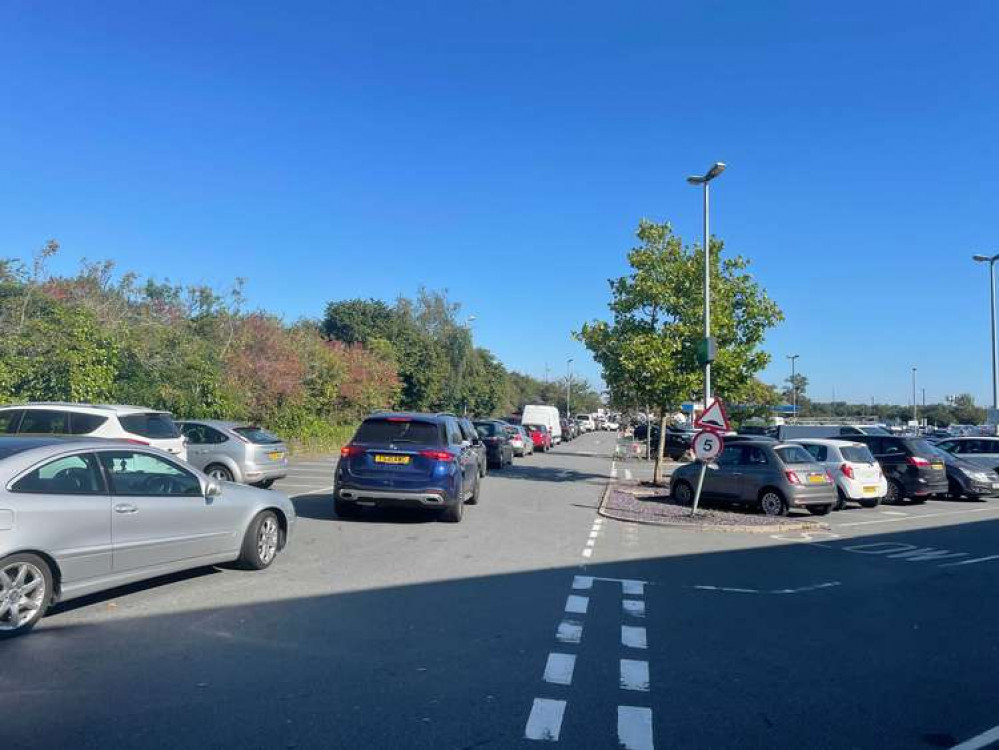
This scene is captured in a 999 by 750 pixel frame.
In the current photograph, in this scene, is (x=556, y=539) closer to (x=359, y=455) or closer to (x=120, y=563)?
(x=359, y=455)

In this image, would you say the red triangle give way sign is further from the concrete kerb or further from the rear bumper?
the rear bumper

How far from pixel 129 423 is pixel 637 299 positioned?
13.6 metres

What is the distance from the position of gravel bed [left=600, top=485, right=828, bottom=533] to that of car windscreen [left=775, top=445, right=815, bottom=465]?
1.13m

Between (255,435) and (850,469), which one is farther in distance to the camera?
(850,469)

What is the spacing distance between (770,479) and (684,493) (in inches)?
92.6

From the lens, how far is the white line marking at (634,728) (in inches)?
176

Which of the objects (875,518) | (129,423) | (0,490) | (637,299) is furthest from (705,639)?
(637,299)

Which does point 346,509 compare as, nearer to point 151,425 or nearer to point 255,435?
point 151,425

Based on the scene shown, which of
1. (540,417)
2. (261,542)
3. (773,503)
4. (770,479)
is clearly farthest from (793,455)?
(540,417)

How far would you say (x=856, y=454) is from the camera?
17.8 metres

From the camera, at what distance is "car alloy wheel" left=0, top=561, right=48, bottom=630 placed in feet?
20.0

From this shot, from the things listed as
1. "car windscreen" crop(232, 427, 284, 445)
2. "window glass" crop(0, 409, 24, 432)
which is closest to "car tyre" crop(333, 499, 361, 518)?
"car windscreen" crop(232, 427, 284, 445)

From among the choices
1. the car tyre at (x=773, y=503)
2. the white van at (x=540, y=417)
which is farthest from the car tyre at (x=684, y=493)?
the white van at (x=540, y=417)

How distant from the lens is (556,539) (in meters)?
12.2
